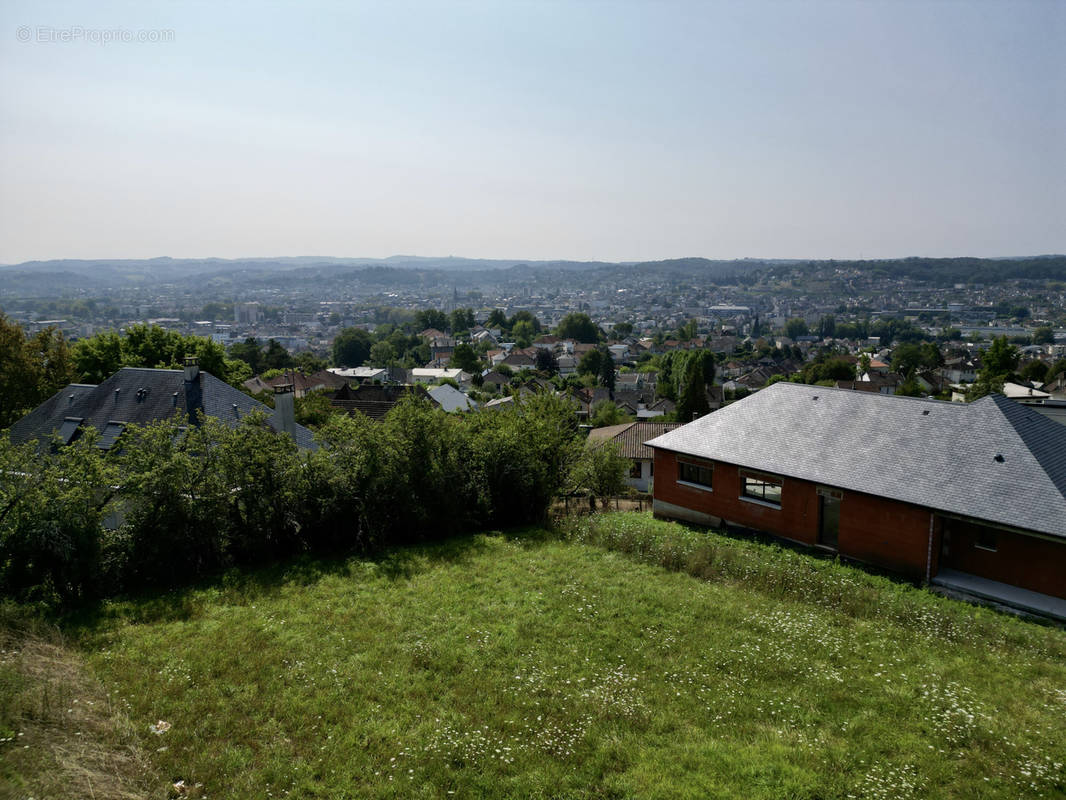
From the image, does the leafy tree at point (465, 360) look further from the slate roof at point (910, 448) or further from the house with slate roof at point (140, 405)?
the slate roof at point (910, 448)

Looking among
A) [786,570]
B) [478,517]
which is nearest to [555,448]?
[478,517]

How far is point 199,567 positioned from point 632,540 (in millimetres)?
10214

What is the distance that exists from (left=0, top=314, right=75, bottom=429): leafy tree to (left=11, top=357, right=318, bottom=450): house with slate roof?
18.4ft

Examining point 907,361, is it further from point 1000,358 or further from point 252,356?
point 252,356

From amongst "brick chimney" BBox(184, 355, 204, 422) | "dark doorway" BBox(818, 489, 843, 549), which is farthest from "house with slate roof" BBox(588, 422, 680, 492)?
"brick chimney" BBox(184, 355, 204, 422)

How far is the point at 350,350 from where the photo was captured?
416 feet

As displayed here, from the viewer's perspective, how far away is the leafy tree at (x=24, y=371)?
1003 inches

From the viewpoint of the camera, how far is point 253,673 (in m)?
8.48

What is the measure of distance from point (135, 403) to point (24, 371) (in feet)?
34.5

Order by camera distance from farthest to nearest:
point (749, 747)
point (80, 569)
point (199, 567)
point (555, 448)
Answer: point (555, 448) < point (199, 567) < point (80, 569) < point (749, 747)

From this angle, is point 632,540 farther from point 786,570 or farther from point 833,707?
point 833,707

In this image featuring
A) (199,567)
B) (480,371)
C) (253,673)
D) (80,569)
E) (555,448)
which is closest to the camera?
(253,673)

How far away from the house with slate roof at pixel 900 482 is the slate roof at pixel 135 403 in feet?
47.1

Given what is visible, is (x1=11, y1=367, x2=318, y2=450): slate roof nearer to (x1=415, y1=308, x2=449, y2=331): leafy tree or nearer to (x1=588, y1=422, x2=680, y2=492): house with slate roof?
(x1=588, y1=422, x2=680, y2=492): house with slate roof
